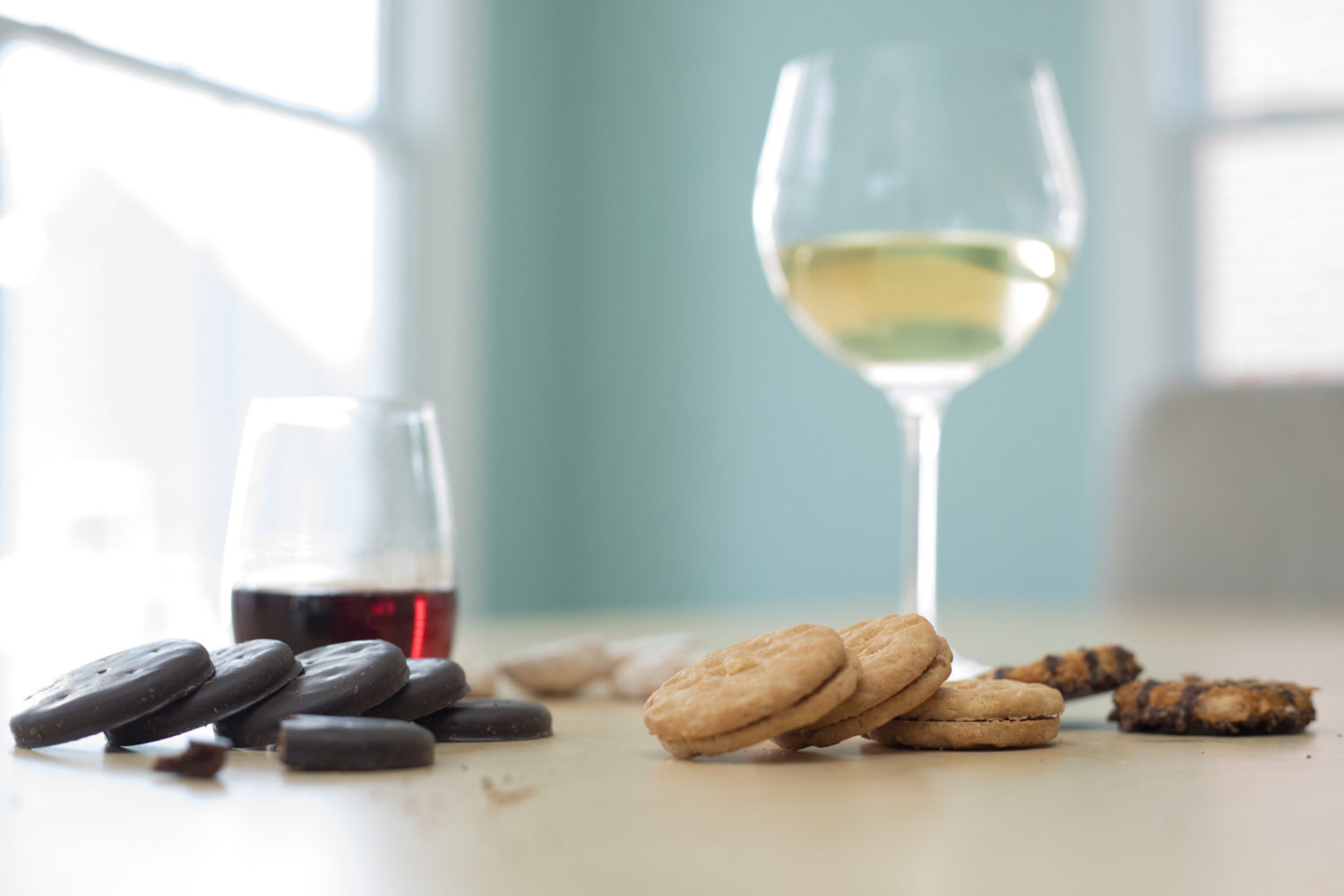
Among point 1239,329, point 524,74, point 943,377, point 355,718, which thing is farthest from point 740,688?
point 524,74

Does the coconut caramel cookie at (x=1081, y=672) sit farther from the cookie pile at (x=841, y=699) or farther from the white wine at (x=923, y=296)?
the white wine at (x=923, y=296)

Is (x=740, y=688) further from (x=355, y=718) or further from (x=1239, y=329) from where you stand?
(x=1239, y=329)

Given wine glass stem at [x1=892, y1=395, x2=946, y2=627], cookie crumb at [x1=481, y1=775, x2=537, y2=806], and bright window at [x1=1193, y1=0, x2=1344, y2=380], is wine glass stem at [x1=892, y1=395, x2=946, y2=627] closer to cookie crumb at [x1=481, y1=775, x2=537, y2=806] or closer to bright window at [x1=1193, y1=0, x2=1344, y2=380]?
cookie crumb at [x1=481, y1=775, x2=537, y2=806]

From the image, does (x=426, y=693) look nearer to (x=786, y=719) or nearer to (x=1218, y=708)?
(x=786, y=719)

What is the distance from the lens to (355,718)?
43 cm

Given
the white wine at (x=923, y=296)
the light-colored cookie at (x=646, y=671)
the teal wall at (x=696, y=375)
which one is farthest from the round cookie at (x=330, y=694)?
the teal wall at (x=696, y=375)

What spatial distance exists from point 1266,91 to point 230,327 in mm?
2795

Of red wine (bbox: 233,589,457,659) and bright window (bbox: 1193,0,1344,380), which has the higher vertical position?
bright window (bbox: 1193,0,1344,380)

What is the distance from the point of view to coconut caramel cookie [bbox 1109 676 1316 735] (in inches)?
20.2

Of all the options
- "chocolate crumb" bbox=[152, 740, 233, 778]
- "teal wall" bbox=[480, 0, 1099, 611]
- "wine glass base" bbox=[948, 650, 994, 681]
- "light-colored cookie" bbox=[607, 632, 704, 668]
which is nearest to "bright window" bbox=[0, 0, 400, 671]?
"teal wall" bbox=[480, 0, 1099, 611]

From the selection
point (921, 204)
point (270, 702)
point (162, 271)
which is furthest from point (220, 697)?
point (162, 271)

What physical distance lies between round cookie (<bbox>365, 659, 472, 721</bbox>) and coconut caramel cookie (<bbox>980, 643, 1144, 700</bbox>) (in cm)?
22

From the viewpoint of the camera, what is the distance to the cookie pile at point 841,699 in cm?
43

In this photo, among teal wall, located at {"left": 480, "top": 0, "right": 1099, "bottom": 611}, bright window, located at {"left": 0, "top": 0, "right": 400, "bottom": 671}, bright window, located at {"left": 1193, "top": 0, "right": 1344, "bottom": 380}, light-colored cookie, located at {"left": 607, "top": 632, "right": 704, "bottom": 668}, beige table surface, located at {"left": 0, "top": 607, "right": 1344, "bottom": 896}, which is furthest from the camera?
teal wall, located at {"left": 480, "top": 0, "right": 1099, "bottom": 611}
